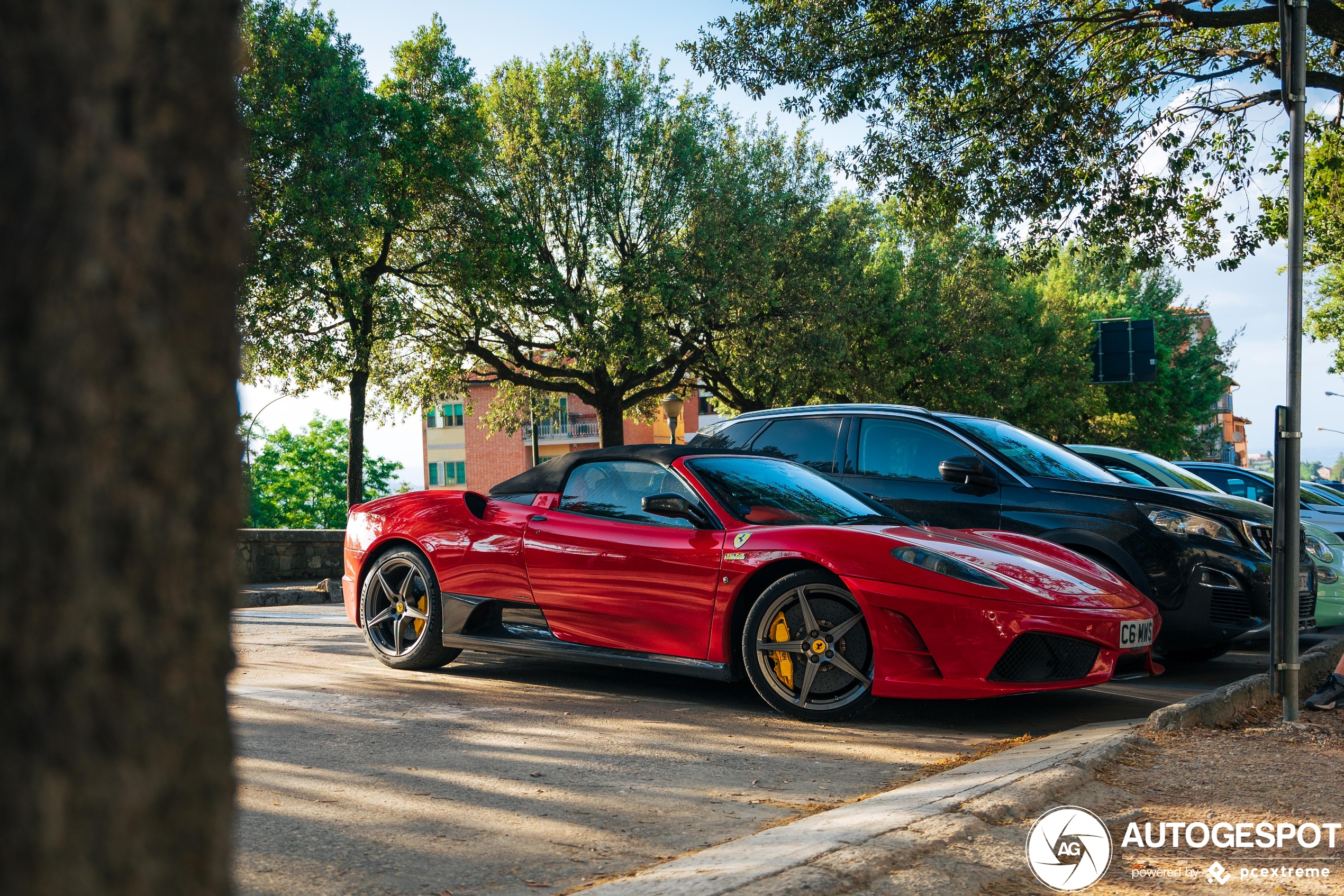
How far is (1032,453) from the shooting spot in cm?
773

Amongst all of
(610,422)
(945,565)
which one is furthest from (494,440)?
(945,565)

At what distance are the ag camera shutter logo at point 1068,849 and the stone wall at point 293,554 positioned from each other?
1395cm

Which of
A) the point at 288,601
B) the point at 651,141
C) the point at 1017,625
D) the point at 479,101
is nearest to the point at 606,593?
the point at 1017,625

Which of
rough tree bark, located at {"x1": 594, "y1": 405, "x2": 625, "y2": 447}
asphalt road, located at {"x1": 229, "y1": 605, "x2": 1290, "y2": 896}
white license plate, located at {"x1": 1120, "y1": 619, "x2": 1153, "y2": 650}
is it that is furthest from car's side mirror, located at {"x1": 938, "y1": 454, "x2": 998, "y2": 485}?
rough tree bark, located at {"x1": 594, "y1": 405, "x2": 625, "y2": 447}

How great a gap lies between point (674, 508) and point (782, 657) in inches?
37.3

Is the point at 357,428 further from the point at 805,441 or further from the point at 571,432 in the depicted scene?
the point at 571,432

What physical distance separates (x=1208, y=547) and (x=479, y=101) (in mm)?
21385

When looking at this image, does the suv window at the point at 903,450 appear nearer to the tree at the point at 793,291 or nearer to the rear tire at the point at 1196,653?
the rear tire at the point at 1196,653

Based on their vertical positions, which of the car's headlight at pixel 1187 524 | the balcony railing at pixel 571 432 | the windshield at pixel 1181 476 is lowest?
the car's headlight at pixel 1187 524

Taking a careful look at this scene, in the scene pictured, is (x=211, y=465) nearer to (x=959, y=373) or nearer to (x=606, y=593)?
(x=606, y=593)

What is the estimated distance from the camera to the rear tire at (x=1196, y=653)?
7191 millimetres

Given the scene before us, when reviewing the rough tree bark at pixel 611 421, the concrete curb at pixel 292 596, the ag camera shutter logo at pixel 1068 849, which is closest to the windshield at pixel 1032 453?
the ag camera shutter logo at pixel 1068 849

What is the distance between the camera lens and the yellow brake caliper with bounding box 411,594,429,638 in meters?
6.63

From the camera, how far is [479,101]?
24.8m
